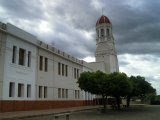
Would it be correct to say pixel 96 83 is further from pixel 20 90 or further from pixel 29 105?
pixel 20 90

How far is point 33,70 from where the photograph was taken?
97.4ft

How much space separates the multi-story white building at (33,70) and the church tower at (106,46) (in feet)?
56.2

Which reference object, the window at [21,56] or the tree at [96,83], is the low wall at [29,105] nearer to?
the window at [21,56]

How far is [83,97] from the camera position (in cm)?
4600

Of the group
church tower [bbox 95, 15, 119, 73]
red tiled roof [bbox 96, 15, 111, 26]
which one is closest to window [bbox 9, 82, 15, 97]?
church tower [bbox 95, 15, 119, 73]

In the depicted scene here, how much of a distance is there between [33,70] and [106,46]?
36942 mm

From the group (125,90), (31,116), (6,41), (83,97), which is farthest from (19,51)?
(83,97)

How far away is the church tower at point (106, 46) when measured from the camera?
6288 cm

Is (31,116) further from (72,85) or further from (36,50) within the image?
(72,85)

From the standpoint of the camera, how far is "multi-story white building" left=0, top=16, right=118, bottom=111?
24881mm

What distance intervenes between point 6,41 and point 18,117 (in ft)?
27.5

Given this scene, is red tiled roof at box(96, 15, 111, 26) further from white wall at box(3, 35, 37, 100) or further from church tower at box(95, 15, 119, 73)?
white wall at box(3, 35, 37, 100)

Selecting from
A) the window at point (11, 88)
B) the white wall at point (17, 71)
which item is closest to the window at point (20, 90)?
the white wall at point (17, 71)

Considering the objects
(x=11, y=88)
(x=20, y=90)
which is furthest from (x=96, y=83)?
(x=11, y=88)
